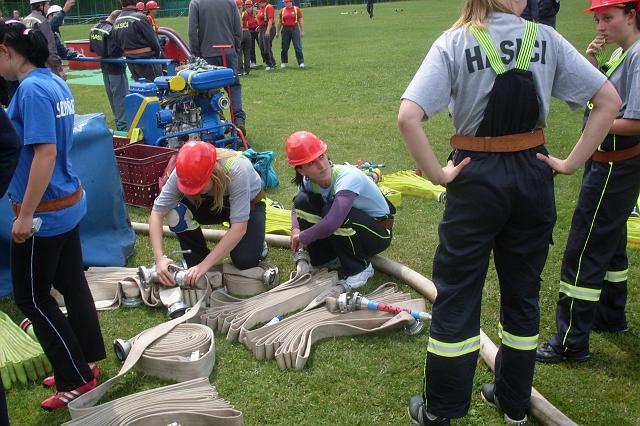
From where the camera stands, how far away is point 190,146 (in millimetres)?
4172

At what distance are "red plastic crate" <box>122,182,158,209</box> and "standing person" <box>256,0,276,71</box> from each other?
11378 mm

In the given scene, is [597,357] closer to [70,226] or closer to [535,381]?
[535,381]

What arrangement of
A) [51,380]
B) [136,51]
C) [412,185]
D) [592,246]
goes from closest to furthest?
[592,246] < [51,380] < [412,185] < [136,51]

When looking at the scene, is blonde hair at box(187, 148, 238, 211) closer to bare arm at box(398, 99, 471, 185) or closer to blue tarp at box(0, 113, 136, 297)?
blue tarp at box(0, 113, 136, 297)

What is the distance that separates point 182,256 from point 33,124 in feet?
7.91

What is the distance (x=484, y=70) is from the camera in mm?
2586

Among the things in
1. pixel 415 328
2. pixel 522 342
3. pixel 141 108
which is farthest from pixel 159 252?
pixel 141 108

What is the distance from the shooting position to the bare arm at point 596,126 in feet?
8.72

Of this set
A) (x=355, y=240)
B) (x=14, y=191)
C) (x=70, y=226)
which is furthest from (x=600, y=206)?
(x=14, y=191)

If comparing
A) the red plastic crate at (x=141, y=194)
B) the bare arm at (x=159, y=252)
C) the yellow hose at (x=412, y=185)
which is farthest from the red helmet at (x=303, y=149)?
the red plastic crate at (x=141, y=194)

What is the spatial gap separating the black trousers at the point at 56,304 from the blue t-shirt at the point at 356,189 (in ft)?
6.20

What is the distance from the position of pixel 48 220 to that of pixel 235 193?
1.38 metres

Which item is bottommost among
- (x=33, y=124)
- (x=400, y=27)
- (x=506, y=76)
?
(x=400, y=27)

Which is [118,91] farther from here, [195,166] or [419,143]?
[419,143]
